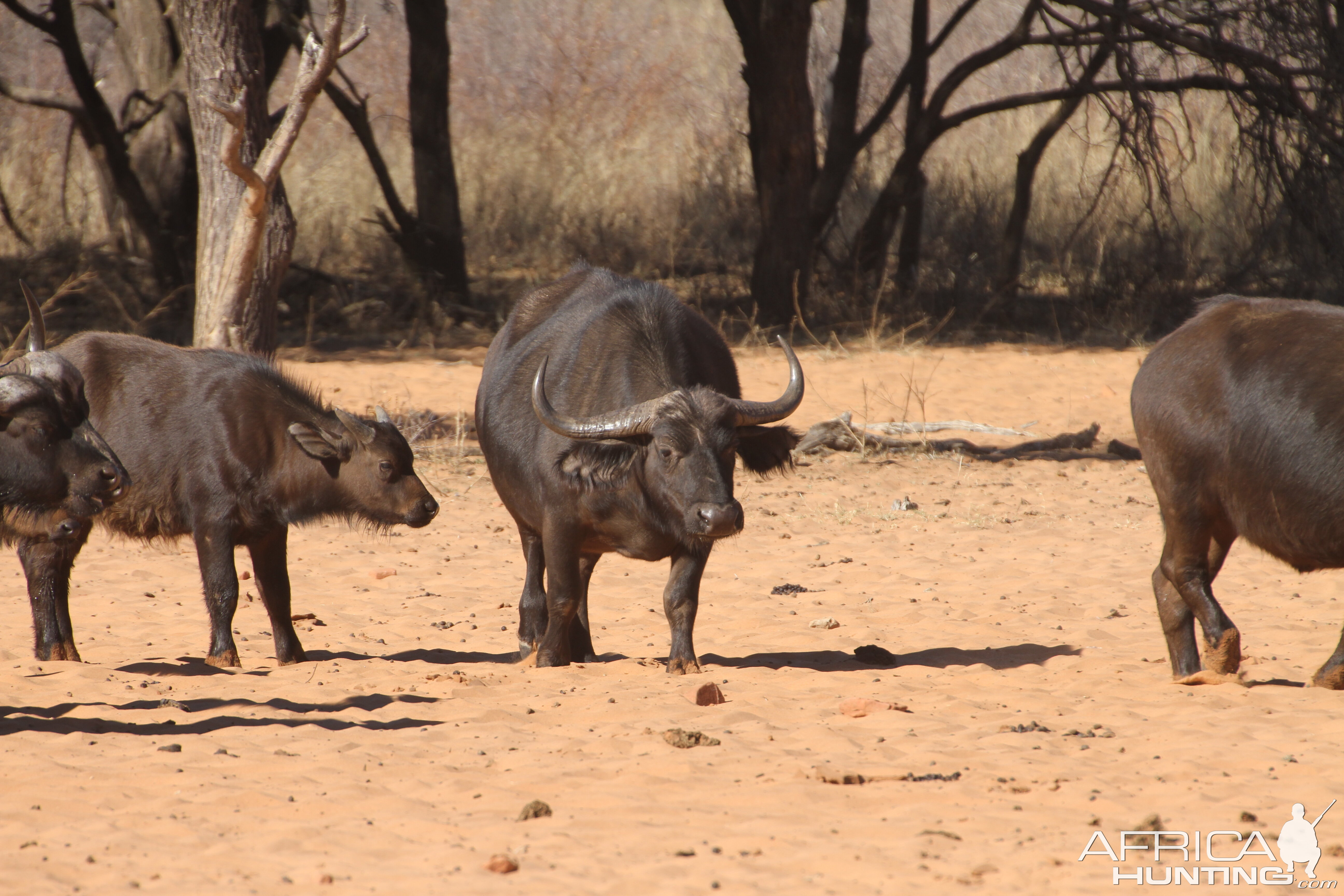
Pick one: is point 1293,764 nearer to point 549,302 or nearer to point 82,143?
point 549,302

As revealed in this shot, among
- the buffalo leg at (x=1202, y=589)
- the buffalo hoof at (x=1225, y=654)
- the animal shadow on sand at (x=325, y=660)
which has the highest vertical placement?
the buffalo leg at (x=1202, y=589)

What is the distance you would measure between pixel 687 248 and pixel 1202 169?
9147 millimetres

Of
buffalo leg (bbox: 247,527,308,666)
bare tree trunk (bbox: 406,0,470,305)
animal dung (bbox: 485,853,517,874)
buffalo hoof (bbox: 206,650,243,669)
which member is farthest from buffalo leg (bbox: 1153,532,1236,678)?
bare tree trunk (bbox: 406,0,470,305)

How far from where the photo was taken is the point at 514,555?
9758 mm

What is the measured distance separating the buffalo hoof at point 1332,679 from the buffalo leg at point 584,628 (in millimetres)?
3401

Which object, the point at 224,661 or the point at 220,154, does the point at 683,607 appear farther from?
the point at 220,154

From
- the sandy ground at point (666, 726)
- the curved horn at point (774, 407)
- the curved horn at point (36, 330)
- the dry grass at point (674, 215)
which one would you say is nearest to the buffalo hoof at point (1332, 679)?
the sandy ground at point (666, 726)

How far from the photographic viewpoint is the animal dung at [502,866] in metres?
3.79

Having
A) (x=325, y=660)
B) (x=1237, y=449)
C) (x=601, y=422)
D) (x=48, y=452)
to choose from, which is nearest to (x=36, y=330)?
(x=48, y=452)

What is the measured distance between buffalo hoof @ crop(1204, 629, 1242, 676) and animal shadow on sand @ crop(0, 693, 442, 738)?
3426mm

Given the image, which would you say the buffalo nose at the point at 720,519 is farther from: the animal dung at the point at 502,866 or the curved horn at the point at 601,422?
the animal dung at the point at 502,866

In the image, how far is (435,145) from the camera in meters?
18.3

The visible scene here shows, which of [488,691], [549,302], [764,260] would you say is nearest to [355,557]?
[549,302]

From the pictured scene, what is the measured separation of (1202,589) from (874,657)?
1.63 m
